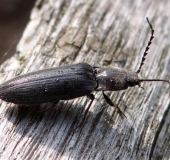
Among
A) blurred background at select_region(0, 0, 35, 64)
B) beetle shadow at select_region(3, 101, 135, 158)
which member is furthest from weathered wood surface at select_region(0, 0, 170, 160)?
blurred background at select_region(0, 0, 35, 64)

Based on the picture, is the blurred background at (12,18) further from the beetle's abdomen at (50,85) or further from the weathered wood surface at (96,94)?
the beetle's abdomen at (50,85)

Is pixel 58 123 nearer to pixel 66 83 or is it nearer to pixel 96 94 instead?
pixel 66 83

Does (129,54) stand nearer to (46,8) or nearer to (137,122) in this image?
(137,122)

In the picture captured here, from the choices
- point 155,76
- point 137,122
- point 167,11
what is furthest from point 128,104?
point 167,11

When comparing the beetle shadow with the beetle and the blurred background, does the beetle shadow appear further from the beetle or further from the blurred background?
the blurred background

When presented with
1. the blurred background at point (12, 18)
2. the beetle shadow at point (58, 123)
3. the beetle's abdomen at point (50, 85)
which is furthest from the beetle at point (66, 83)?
the blurred background at point (12, 18)

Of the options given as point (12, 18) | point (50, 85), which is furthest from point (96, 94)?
point (12, 18)
